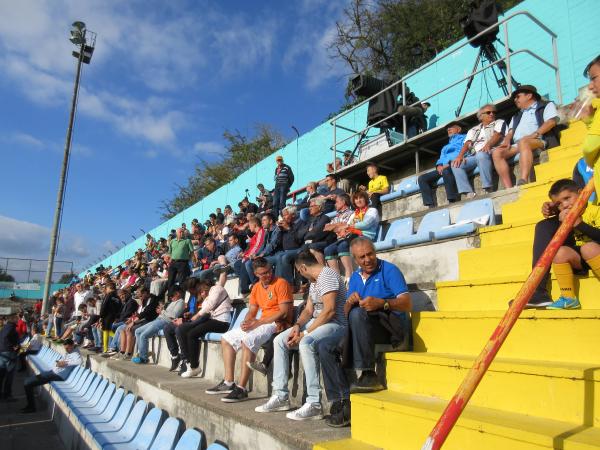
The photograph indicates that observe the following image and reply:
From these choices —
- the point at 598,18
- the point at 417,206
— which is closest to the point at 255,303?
the point at 417,206

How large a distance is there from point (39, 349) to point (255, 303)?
12.4 meters

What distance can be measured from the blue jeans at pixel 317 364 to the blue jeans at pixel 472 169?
290cm

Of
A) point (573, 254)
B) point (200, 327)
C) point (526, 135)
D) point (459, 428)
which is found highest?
point (526, 135)

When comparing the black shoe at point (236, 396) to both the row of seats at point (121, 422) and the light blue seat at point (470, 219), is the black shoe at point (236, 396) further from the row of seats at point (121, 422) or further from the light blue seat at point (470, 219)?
the light blue seat at point (470, 219)

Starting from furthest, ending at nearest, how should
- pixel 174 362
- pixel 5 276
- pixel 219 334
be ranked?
pixel 5 276, pixel 174 362, pixel 219 334

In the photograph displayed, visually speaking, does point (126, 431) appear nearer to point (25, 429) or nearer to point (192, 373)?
point (192, 373)

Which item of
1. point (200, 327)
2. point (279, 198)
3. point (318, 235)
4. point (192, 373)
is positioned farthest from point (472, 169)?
point (279, 198)

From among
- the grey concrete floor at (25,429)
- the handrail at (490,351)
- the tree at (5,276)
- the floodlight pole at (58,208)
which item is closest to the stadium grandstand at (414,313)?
the handrail at (490,351)

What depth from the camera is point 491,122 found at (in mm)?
5656

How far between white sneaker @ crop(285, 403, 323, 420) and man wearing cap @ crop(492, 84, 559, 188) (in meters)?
3.25

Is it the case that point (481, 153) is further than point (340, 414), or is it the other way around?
point (481, 153)

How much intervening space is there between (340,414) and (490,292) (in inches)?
53.1

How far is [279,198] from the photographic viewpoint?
35.4 ft

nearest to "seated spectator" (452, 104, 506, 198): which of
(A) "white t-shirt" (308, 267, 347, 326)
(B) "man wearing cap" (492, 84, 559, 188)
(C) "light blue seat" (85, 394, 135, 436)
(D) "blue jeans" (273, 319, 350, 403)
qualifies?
(B) "man wearing cap" (492, 84, 559, 188)
